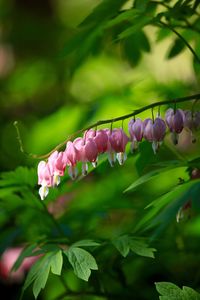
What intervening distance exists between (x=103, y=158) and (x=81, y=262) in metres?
0.42

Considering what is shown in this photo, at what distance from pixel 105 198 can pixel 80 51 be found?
93 cm

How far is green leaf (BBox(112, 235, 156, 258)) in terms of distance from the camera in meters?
1.64

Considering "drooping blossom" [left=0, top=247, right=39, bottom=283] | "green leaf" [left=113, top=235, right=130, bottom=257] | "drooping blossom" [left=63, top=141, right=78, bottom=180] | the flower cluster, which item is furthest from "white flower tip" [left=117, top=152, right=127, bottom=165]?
"drooping blossom" [left=0, top=247, right=39, bottom=283]

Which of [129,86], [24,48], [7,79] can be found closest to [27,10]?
[24,48]

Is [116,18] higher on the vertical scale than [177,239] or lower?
higher

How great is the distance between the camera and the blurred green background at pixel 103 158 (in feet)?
7.23

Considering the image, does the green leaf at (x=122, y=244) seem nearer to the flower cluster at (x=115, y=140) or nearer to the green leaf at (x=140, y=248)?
the green leaf at (x=140, y=248)

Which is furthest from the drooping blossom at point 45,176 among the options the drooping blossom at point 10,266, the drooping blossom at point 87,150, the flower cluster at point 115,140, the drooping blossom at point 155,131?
the drooping blossom at point 10,266

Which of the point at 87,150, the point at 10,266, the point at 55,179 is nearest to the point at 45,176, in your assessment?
the point at 55,179

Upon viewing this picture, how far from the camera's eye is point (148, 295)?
237 centimetres

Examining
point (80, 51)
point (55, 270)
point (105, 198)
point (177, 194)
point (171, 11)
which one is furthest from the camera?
point (105, 198)

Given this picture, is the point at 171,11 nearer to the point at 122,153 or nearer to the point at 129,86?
the point at 122,153

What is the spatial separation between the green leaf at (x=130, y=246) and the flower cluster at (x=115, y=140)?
25 cm

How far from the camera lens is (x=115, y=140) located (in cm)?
165
